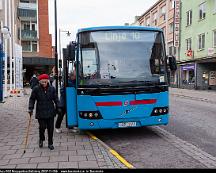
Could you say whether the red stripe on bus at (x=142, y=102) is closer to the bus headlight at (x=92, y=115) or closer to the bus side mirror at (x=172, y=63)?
the bus headlight at (x=92, y=115)

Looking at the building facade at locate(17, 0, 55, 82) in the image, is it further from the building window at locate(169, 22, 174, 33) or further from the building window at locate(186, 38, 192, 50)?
the building window at locate(186, 38, 192, 50)

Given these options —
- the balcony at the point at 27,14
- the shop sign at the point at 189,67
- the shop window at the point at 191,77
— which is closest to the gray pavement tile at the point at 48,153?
the shop sign at the point at 189,67

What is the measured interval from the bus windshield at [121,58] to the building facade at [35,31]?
44.4 metres

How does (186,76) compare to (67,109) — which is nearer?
(67,109)

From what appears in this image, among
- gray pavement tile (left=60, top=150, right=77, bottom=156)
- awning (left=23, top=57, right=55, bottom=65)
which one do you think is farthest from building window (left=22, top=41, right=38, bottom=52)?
gray pavement tile (left=60, top=150, right=77, bottom=156)

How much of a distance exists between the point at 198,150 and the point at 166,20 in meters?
41.2

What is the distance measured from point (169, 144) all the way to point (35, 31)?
48.2 m

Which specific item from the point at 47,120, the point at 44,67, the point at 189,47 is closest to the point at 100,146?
the point at 47,120

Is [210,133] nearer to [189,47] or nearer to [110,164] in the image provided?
[110,164]

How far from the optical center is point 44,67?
170ft

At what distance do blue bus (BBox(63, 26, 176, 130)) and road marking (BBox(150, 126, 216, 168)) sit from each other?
1.87ft

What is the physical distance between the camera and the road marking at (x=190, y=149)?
19.9 ft

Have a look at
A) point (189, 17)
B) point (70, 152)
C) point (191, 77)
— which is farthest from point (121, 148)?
point (189, 17)

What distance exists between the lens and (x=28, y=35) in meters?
52.1
